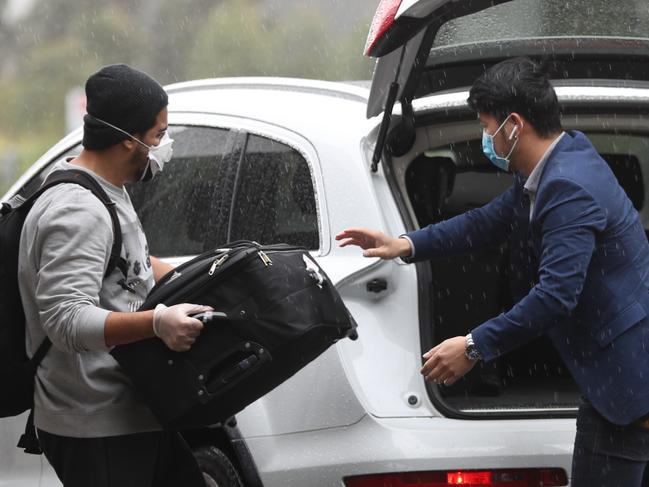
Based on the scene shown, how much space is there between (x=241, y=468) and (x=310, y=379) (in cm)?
35

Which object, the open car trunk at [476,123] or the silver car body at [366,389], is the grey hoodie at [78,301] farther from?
the open car trunk at [476,123]

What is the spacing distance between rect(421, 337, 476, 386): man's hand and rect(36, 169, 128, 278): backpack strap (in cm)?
79

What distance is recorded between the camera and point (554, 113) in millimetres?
3283

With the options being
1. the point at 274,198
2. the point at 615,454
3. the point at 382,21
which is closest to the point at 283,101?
the point at 274,198

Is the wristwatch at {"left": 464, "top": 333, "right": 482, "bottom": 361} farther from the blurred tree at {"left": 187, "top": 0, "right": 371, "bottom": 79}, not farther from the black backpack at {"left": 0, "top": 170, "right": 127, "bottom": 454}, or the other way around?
the blurred tree at {"left": 187, "top": 0, "right": 371, "bottom": 79}

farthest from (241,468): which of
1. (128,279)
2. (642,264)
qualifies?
(642,264)

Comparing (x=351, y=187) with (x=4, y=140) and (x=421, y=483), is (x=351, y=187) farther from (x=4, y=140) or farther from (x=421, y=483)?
(x=4, y=140)

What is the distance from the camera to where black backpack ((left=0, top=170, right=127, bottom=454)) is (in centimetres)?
304

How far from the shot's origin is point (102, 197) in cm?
303

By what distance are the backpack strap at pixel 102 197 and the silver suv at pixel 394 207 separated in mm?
755

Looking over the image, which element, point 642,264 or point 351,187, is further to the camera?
point 351,187

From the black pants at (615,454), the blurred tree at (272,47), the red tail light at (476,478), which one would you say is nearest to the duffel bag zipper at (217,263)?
the red tail light at (476,478)

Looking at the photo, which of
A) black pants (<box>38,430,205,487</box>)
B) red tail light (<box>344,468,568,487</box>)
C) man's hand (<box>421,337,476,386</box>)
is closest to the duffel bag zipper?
black pants (<box>38,430,205,487</box>)

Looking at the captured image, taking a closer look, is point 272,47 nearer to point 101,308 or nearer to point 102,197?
point 102,197
